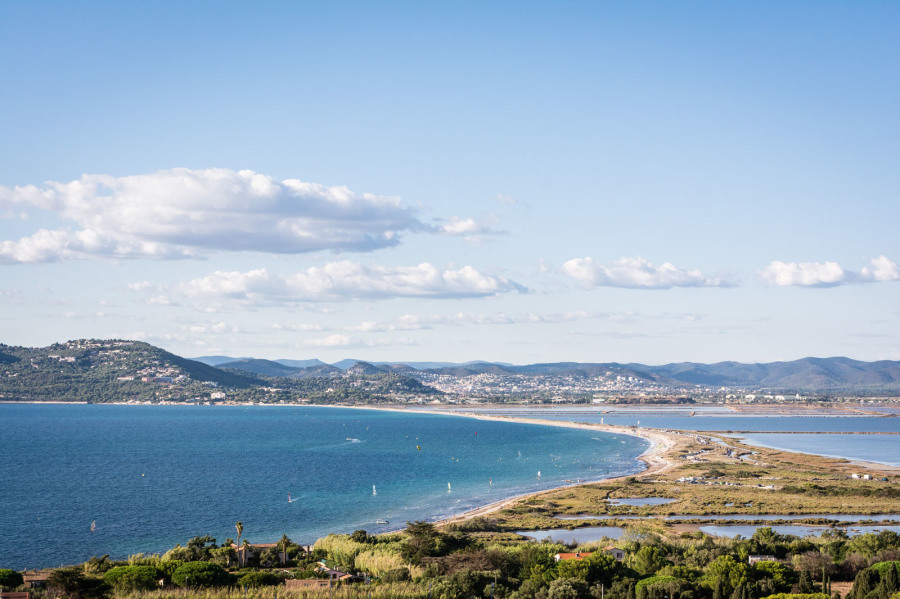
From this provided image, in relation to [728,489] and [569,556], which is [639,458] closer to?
[728,489]

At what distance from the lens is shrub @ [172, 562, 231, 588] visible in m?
36.3

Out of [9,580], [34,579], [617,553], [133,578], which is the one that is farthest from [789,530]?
[9,580]

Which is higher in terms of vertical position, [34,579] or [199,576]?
[199,576]

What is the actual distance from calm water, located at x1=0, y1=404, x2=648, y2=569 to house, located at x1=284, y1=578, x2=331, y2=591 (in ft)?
68.5

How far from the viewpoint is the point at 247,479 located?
93.9 meters

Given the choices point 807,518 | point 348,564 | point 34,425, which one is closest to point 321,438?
point 34,425

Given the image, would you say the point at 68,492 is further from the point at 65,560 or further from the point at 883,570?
the point at 883,570

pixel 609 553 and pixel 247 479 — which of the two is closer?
pixel 609 553

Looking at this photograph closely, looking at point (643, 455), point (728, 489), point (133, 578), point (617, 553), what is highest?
point (133, 578)

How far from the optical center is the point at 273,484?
89.7 meters

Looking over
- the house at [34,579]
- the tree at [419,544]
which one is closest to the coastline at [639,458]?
the tree at [419,544]

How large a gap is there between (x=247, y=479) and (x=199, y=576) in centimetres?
5928

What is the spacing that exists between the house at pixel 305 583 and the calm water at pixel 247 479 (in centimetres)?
2087

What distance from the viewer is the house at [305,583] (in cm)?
3516
